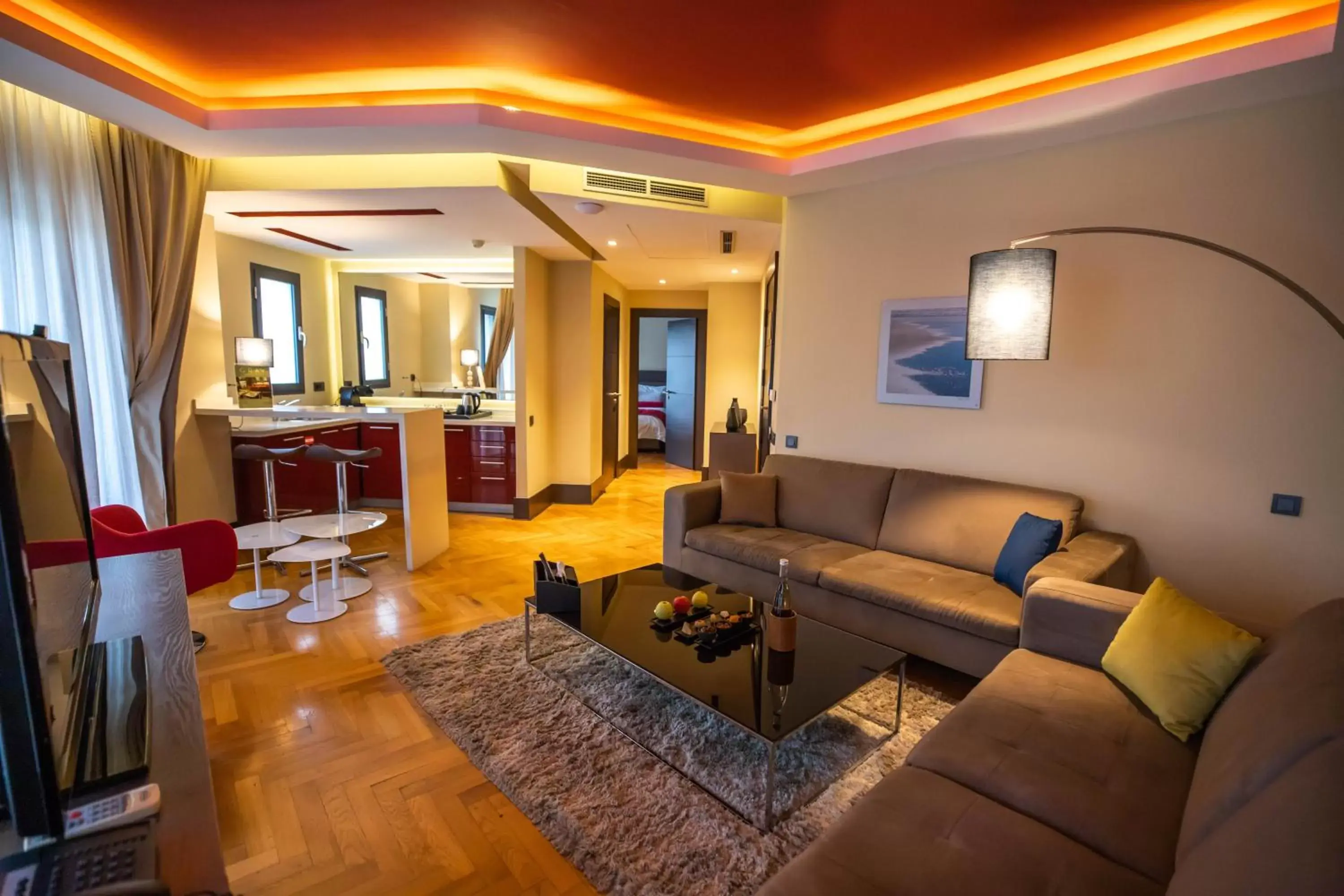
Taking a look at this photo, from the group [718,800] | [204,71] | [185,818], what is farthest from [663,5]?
[718,800]

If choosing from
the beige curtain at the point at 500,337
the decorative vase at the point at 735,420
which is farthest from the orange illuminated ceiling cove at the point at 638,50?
the beige curtain at the point at 500,337

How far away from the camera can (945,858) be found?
1216 mm

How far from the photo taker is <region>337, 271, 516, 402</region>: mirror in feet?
20.5

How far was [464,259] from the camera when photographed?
5797 millimetres

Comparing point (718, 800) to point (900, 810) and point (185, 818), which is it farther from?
point (185, 818)

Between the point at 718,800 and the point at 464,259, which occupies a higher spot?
the point at 464,259

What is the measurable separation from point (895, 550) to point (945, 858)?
217 centimetres

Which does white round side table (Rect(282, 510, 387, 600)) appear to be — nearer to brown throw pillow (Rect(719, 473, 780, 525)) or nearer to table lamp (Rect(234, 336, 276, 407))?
table lamp (Rect(234, 336, 276, 407))

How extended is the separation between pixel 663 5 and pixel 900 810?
256 centimetres

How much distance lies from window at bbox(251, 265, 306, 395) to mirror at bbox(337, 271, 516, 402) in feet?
2.40

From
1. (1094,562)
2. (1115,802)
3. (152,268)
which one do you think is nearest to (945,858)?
(1115,802)

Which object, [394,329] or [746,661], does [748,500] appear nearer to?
[746,661]

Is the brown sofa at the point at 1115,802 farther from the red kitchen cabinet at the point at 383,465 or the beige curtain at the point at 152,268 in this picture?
the red kitchen cabinet at the point at 383,465

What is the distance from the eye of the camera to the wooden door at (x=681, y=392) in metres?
7.94
